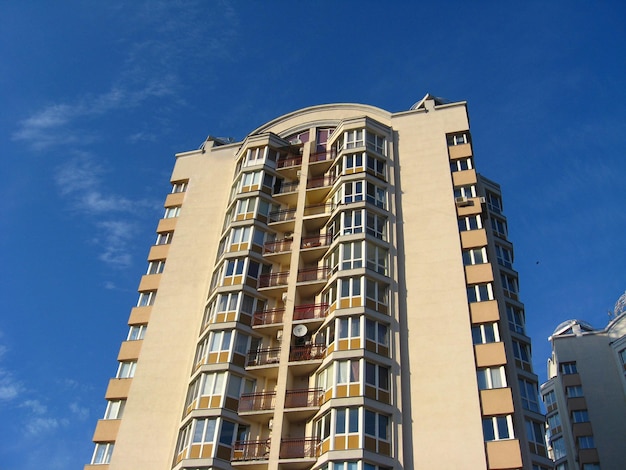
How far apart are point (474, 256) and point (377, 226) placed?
6.17m

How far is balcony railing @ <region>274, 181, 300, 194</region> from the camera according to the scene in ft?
148

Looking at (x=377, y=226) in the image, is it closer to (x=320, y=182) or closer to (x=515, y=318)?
(x=320, y=182)

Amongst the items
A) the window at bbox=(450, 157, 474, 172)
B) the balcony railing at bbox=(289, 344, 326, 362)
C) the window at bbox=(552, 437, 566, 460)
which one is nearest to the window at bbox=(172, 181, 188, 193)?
the balcony railing at bbox=(289, 344, 326, 362)

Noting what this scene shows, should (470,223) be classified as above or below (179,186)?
below

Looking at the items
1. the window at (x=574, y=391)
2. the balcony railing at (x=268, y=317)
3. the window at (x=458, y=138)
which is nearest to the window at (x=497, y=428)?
the balcony railing at (x=268, y=317)

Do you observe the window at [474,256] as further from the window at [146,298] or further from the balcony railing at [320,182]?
the window at [146,298]

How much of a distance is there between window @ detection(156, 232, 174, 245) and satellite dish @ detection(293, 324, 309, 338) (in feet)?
44.8

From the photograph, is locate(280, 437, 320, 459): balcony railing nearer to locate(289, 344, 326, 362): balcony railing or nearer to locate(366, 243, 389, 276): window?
locate(289, 344, 326, 362): balcony railing

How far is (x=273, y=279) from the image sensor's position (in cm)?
3988

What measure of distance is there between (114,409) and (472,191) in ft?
84.5

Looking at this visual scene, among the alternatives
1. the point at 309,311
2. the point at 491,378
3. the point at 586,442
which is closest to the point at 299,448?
the point at 309,311

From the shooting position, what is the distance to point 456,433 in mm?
30203

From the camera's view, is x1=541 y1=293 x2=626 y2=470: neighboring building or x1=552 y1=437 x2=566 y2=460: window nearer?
x1=541 y1=293 x2=626 y2=470: neighboring building

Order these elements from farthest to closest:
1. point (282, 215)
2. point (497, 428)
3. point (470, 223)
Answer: point (282, 215) < point (470, 223) < point (497, 428)
